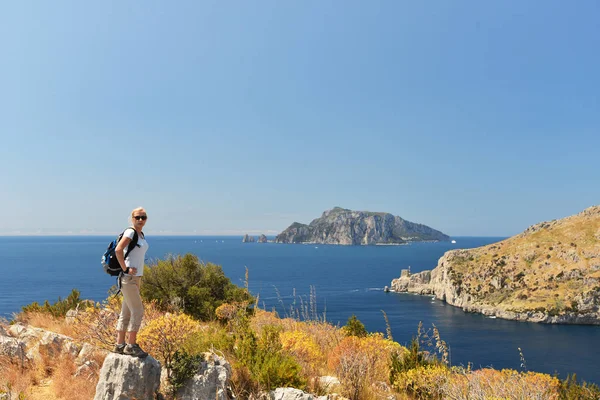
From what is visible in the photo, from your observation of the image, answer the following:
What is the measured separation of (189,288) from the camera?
49.2ft

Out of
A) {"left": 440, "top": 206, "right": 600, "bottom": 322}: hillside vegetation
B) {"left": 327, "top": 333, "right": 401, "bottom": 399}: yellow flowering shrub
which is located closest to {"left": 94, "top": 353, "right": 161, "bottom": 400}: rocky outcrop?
{"left": 327, "top": 333, "right": 401, "bottom": 399}: yellow flowering shrub

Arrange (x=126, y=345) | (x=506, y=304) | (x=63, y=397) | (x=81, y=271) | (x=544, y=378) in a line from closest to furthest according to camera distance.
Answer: (x=126, y=345) < (x=63, y=397) < (x=544, y=378) < (x=506, y=304) < (x=81, y=271)

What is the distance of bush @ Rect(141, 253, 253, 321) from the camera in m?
14.4

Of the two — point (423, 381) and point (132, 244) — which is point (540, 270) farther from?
point (132, 244)

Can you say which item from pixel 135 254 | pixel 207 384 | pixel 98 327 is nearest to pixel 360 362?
pixel 207 384

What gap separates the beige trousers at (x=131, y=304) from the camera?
598 cm

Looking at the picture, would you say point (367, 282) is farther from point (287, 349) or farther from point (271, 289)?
point (287, 349)

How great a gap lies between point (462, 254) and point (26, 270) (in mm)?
144753

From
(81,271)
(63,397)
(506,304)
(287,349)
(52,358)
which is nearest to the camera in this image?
(63,397)

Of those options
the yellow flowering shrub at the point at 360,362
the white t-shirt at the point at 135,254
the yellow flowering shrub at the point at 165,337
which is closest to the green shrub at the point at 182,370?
the yellow flowering shrub at the point at 165,337

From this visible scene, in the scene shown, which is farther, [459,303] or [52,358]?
[459,303]

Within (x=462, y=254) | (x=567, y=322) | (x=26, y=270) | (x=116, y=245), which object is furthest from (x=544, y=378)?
(x=26, y=270)

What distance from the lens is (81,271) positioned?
385ft

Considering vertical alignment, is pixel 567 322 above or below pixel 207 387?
below
